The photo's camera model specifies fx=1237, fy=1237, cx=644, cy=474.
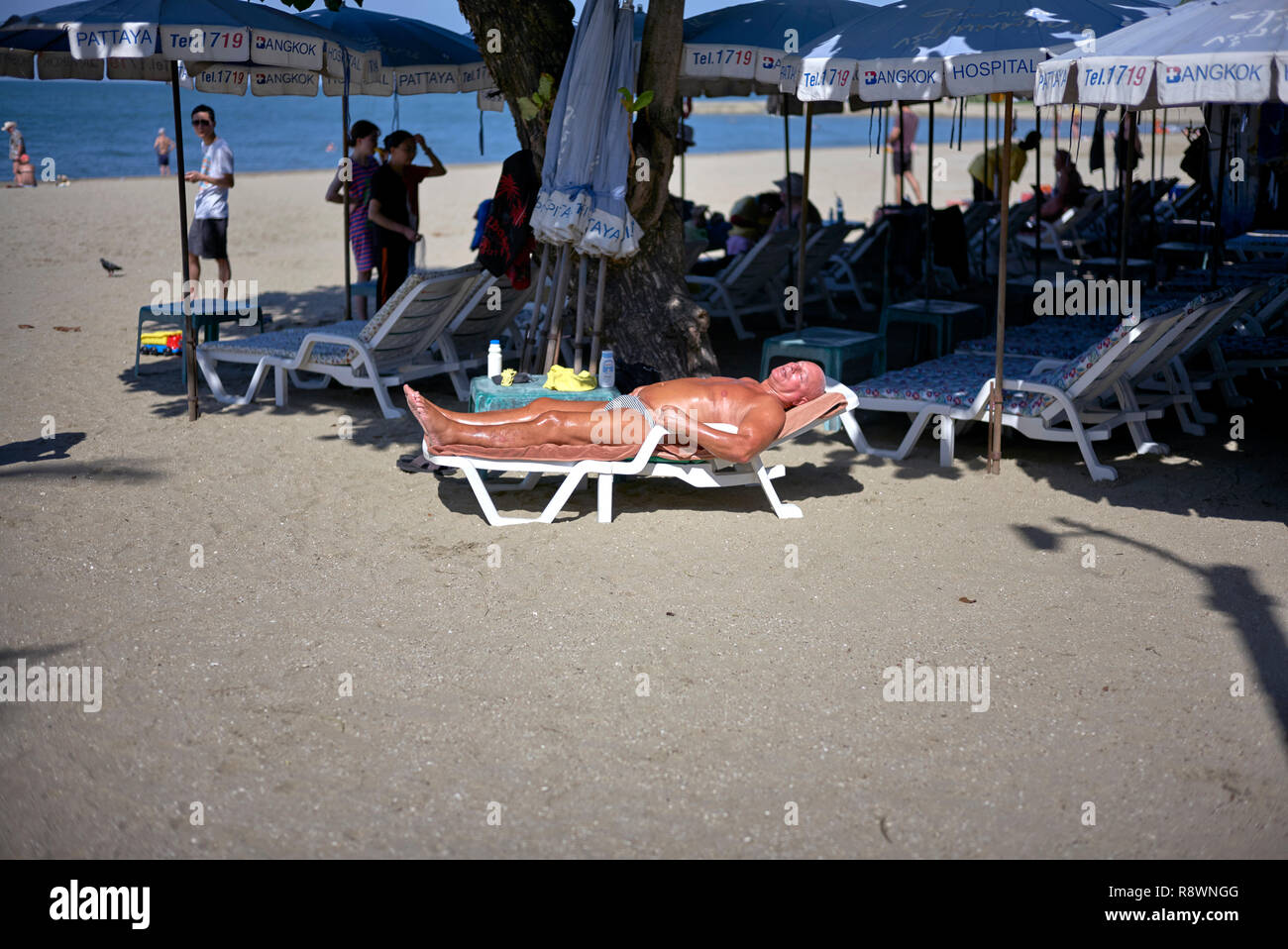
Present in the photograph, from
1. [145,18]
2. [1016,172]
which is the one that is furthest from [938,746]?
[1016,172]

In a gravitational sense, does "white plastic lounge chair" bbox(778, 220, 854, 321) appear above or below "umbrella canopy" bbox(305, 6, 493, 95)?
below

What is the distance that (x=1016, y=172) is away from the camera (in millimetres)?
15984

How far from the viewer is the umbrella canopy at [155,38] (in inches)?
262

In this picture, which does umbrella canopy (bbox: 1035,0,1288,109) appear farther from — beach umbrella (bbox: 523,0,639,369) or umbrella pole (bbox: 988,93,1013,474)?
beach umbrella (bbox: 523,0,639,369)

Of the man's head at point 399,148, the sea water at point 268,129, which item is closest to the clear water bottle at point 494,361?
the man's head at point 399,148

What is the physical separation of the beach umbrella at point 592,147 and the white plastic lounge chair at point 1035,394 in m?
1.68

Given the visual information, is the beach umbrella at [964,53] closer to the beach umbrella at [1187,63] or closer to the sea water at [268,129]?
the beach umbrella at [1187,63]

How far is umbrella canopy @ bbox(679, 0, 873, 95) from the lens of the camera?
8195 millimetres

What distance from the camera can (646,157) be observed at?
7121 mm

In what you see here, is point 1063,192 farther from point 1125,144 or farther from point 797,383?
point 797,383

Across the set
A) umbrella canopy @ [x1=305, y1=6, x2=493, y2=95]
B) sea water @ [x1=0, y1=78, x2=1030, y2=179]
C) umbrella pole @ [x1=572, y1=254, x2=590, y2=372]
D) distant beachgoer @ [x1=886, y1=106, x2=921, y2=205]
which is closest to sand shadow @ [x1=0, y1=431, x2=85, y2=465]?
umbrella pole @ [x1=572, y1=254, x2=590, y2=372]

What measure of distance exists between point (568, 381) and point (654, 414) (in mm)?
732

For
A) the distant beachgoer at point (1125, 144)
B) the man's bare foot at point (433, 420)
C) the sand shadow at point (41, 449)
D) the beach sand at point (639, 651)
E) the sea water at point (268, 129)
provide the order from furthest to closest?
the sea water at point (268, 129) → the distant beachgoer at point (1125, 144) → the sand shadow at point (41, 449) → the man's bare foot at point (433, 420) → the beach sand at point (639, 651)

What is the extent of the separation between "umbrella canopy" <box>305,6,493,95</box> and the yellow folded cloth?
452cm
